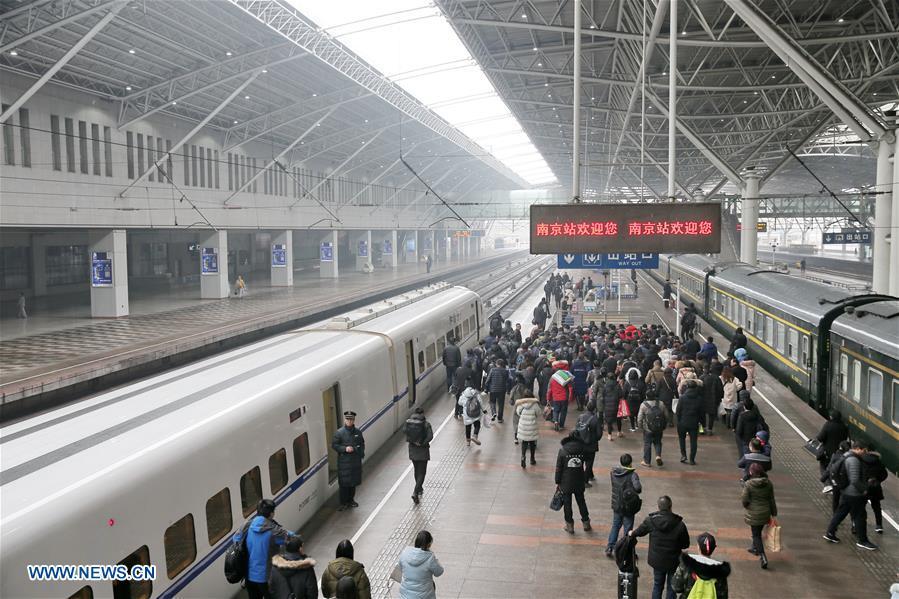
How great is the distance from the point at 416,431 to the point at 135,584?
206 inches

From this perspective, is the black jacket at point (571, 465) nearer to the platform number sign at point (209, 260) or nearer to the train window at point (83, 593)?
the train window at point (83, 593)

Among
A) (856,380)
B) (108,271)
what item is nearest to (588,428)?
(856,380)

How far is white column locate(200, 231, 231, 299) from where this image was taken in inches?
1592

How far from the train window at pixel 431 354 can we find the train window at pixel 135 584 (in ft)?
38.1

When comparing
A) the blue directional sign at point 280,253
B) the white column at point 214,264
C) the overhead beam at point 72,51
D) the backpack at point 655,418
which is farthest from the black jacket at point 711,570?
the blue directional sign at point 280,253

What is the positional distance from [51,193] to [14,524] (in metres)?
26.5

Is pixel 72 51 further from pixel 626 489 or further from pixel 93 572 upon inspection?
pixel 626 489

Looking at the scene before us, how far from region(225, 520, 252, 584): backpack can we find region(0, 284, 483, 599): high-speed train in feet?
1.32

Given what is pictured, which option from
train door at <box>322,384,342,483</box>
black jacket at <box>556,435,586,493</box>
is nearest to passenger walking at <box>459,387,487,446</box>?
train door at <box>322,384,342,483</box>

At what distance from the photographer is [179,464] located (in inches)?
277

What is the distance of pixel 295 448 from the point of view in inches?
386

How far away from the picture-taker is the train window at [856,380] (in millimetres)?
12797

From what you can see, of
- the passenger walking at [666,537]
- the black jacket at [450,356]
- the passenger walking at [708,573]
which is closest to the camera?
the passenger walking at [708,573]

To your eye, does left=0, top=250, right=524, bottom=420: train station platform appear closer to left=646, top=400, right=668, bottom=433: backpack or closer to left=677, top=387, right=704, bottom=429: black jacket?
left=646, top=400, right=668, bottom=433: backpack
